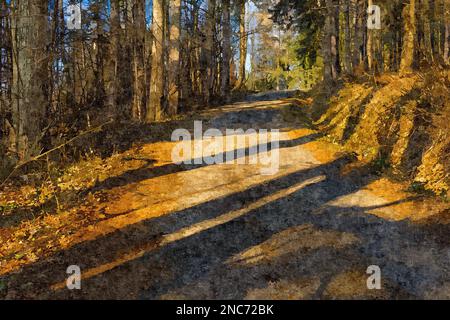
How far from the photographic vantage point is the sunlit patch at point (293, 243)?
652 centimetres

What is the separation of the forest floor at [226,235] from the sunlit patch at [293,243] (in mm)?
29

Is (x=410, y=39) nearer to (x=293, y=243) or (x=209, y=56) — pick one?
(x=293, y=243)

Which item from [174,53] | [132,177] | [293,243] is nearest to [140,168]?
[132,177]

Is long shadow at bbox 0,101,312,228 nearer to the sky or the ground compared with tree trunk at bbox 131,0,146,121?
nearer to the ground

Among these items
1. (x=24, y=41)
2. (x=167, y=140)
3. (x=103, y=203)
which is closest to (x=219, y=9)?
(x=167, y=140)

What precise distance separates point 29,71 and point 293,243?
644 cm

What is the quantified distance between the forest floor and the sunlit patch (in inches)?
1.1

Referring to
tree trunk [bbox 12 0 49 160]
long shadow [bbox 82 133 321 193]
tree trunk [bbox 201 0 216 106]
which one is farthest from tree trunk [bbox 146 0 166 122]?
tree trunk [bbox 12 0 49 160]

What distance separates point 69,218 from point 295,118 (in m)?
10.1

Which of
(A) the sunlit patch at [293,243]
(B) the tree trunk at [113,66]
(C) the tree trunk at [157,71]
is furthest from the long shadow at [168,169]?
(B) the tree trunk at [113,66]

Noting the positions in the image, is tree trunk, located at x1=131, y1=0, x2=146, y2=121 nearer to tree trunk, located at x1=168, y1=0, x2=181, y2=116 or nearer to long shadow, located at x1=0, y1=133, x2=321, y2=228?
tree trunk, located at x1=168, y1=0, x2=181, y2=116

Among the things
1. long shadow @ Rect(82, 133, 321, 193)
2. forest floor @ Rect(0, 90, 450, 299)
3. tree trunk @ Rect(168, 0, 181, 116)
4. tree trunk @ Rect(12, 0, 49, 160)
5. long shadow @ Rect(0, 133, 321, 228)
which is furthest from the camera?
tree trunk @ Rect(168, 0, 181, 116)

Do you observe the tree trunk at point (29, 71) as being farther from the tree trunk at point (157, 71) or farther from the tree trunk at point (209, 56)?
the tree trunk at point (209, 56)

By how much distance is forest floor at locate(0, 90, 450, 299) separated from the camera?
18.8 ft
